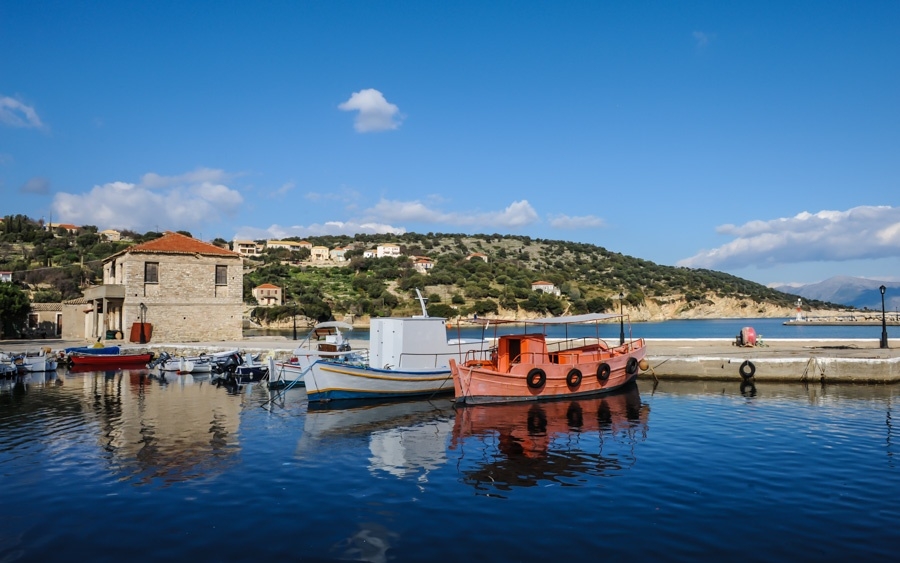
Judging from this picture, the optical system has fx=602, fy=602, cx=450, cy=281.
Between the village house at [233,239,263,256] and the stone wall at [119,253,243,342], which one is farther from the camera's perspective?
the village house at [233,239,263,256]

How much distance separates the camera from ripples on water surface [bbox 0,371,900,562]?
7.78 metres

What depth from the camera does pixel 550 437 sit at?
565 inches

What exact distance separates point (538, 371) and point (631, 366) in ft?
15.4

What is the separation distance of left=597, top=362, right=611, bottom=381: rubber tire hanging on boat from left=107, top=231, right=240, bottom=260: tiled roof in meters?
30.4

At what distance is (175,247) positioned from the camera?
41.5m

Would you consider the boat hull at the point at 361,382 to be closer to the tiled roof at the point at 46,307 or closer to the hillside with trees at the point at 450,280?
the tiled roof at the point at 46,307

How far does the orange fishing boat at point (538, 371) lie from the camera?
61.3ft

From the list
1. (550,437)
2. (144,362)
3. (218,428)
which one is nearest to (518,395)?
(550,437)

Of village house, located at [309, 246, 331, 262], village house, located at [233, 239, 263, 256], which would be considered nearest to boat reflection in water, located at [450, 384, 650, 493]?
village house, located at [309, 246, 331, 262]

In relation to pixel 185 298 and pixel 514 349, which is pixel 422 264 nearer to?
pixel 185 298

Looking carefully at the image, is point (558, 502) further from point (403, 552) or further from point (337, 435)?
point (337, 435)

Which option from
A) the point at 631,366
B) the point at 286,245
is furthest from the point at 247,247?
the point at 631,366

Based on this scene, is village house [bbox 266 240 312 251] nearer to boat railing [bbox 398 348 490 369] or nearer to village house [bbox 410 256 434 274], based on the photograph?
village house [bbox 410 256 434 274]

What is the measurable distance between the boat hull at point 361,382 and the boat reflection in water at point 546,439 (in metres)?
2.72
